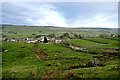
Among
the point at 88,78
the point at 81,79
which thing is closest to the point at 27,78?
the point at 81,79

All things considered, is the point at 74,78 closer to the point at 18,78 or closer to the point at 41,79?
the point at 41,79

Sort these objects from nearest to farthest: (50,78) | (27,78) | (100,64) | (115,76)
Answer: (115,76) < (50,78) < (27,78) < (100,64)

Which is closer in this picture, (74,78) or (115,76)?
(115,76)

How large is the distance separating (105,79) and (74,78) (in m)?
4.13

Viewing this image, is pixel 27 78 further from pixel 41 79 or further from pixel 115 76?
pixel 115 76

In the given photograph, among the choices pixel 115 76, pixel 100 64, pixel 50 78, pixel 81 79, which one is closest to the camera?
pixel 115 76

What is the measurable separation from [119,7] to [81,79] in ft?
38.3

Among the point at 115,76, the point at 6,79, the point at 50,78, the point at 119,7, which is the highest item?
the point at 119,7

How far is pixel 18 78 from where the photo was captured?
15289 mm

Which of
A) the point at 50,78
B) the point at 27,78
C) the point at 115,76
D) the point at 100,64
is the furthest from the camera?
Answer: the point at 100,64

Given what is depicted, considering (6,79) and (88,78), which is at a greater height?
(88,78)

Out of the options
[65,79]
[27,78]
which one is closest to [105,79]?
[65,79]

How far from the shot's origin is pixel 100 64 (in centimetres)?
1902

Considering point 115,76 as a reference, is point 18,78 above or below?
below
